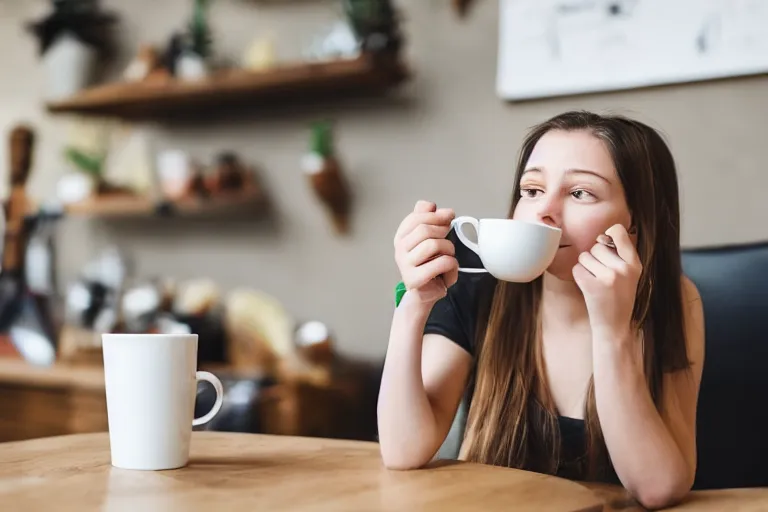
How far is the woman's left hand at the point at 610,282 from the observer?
3.23 ft

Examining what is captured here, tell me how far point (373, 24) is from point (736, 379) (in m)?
1.34

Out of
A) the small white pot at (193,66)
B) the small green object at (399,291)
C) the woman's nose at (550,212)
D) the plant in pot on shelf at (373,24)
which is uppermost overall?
the plant in pot on shelf at (373,24)

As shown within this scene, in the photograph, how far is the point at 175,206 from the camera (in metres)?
2.65

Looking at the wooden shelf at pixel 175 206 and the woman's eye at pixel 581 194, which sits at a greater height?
the woman's eye at pixel 581 194

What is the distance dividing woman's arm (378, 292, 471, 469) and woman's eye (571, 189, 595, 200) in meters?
0.23

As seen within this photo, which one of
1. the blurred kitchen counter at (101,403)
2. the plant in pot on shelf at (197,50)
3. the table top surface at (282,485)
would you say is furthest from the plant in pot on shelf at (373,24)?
the table top surface at (282,485)

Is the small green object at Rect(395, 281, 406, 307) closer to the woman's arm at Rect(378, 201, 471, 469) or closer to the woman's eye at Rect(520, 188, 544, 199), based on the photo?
the woman's arm at Rect(378, 201, 471, 469)

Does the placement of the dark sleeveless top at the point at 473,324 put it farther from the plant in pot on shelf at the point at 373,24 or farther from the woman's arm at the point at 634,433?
the plant in pot on shelf at the point at 373,24

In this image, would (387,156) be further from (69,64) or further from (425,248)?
(425,248)

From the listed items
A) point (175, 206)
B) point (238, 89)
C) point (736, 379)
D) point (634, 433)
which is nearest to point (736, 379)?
point (736, 379)

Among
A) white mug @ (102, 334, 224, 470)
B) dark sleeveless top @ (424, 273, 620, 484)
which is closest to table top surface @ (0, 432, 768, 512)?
white mug @ (102, 334, 224, 470)

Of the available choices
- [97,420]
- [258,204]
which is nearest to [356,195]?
[258,204]

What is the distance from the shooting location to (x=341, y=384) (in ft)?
7.51

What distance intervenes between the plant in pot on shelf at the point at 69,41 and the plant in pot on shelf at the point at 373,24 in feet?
3.46
